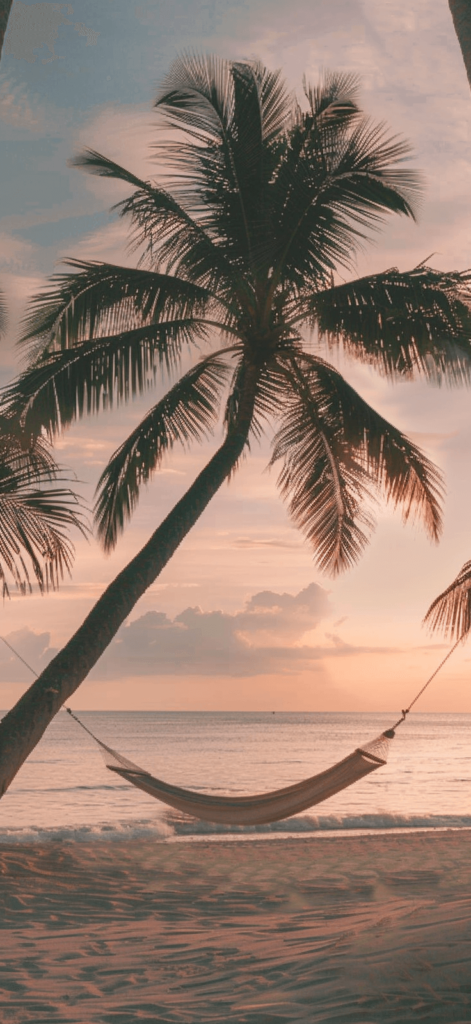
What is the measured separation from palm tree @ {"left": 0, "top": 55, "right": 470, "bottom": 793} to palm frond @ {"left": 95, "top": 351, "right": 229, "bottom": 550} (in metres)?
0.01

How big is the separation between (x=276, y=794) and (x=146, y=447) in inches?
93.9

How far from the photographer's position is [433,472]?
638cm

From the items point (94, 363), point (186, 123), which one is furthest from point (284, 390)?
A: point (186, 123)

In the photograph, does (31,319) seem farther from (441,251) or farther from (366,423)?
(441,251)

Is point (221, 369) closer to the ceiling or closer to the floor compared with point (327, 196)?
closer to the floor

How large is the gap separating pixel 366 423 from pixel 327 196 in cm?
155

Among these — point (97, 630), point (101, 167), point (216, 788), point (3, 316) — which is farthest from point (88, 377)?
point (216, 788)

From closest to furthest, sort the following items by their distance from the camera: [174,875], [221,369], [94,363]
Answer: [94,363] → [174,875] → [221,369]

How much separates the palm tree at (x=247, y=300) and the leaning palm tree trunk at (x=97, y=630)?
35 millimetres

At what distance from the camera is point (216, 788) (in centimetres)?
1689

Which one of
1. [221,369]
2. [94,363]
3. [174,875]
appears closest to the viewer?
[94,363]

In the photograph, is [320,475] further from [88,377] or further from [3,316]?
[3,316]

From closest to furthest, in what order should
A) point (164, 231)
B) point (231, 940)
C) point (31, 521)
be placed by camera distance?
point (231, 940) → point (31, 521) → point (164, 231)

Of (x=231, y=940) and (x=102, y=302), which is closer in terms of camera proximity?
(x=231, y=940)
